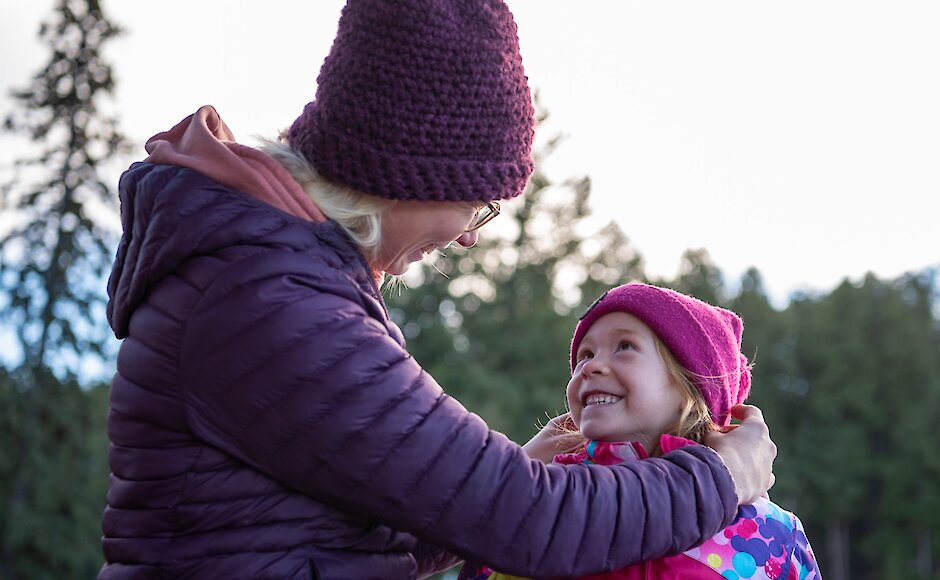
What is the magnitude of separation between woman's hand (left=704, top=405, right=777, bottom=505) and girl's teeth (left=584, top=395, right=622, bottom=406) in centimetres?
41

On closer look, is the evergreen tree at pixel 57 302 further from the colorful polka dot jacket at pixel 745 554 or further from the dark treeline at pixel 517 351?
the colorful polka dot jacket at pixel 745 554

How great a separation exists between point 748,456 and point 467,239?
752 millimetres

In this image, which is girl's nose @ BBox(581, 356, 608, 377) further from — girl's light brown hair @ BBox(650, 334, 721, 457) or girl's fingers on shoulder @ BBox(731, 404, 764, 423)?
girl's fingers on shoulder @ BBox(731, 404, 764, 423)

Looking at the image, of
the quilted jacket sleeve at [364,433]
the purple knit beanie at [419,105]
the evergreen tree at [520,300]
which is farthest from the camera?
the evergreen tree at [520,300]

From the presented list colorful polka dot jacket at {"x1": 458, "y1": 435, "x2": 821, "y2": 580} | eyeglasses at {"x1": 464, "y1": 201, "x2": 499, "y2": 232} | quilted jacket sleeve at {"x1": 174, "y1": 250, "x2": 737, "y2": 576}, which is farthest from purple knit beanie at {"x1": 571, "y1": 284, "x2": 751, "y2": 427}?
quilted jacket sleeve at {"x1": 174, "y1": 250, "x2": 737, "y2": 576}

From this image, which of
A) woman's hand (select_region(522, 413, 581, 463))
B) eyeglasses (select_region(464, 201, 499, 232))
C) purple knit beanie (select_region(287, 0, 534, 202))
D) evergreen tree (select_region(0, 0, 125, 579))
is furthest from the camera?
evergreen tree (select_region(0, 0, 125, 579))

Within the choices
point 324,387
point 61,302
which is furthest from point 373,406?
point 61,302

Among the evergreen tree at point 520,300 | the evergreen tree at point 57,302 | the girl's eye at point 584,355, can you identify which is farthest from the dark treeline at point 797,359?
the girl's eye at point 584,355

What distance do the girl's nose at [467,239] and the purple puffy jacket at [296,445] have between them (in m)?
0.40

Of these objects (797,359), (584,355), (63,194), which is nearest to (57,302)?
(63,194)

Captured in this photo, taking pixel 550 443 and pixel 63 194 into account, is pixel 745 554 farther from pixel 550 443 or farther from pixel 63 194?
pixel 63 194

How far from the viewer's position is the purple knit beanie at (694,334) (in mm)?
2660

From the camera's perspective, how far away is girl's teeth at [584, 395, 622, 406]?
2688 mm

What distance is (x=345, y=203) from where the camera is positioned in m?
2.00
